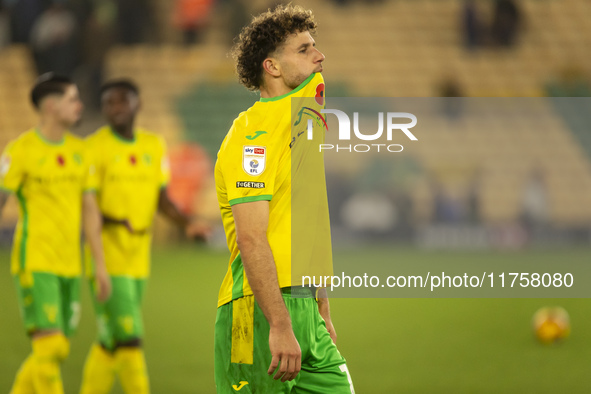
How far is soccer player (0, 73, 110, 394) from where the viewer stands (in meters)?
5.08

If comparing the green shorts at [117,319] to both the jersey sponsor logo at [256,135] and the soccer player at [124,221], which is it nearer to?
the soccer player at [124,221]

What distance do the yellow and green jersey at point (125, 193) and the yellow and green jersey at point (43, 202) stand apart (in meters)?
0.31

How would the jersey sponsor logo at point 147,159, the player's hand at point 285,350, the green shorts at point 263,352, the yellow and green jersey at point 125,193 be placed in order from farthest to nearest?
the jersey sponsor logo at point 147,159 → the yellow and green jersey at point 125,193 → the green shorts at point 263,352 → the player's hand at point 285,350

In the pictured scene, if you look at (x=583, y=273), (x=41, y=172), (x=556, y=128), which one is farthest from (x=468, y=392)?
(x=556, y=128)

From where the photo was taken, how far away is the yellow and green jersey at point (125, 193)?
18.9 ft

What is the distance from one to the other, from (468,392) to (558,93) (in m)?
16.4

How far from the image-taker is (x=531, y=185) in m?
19.7

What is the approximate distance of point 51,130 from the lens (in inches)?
218

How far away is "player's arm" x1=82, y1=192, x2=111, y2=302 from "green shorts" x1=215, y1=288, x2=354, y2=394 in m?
2.73

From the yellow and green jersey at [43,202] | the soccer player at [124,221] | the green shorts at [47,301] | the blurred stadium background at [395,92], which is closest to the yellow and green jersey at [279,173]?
the green shorts at [47,301]

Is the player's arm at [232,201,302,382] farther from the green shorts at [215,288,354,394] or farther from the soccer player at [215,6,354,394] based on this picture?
the green shorts at [215,288,354,394]

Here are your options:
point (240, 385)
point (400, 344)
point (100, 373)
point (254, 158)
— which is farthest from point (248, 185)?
point (400, 344)

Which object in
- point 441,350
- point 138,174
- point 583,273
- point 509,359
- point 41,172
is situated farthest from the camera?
point 583,273

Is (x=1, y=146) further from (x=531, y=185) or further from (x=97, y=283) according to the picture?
(x=97, y=283)
